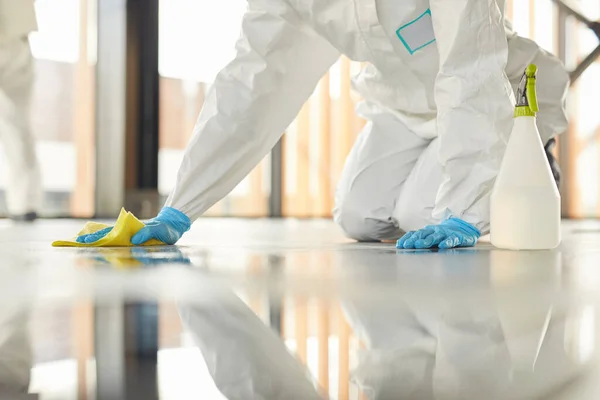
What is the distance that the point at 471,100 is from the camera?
1141 millimetres

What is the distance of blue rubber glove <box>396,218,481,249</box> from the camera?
1.12 metres

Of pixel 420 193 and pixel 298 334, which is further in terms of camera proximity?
pixel 420 193

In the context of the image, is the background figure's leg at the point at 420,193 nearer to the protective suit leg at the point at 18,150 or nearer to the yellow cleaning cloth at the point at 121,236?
the yellow cleaning cloth at the point at 121,236

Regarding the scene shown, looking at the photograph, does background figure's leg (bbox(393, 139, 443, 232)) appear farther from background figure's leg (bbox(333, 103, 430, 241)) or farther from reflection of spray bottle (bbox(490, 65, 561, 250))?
reflection of spray bottle (bbox(490, 65, 561, 250))

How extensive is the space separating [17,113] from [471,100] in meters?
2.57

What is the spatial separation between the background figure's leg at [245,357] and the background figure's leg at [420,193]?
1070mm

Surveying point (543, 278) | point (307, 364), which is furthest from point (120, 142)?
point (307, 364)

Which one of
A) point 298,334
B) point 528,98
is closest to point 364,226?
point 528,98

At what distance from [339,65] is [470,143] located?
3.02m

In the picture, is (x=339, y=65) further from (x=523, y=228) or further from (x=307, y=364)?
(x=307, y=364)

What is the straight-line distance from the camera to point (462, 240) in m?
1.16

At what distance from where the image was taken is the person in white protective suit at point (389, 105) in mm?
1152

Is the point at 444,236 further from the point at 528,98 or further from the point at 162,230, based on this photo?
the point at 162,230

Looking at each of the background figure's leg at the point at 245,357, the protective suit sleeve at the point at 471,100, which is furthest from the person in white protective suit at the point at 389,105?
the background figure's leg at the point at 245,357
